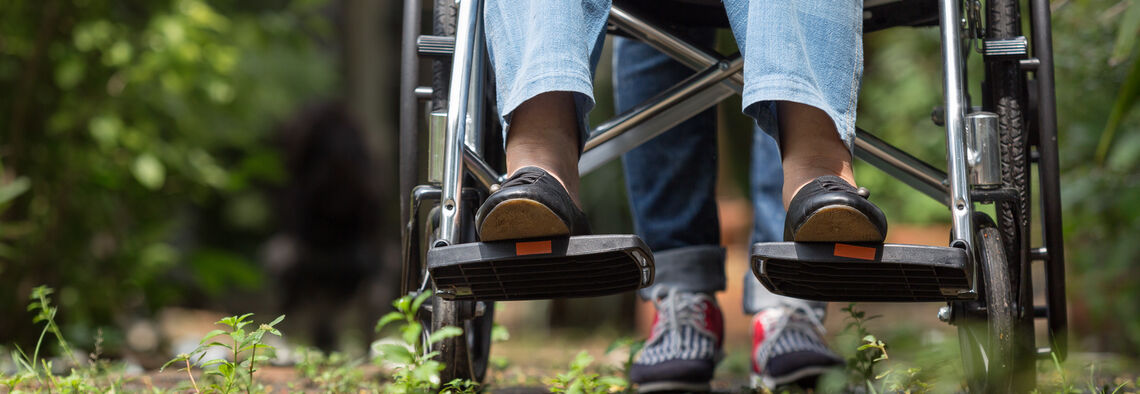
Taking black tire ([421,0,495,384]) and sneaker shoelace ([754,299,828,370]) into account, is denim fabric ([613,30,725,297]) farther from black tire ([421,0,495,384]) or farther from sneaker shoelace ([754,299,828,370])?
black tire ([421,0,495,384])

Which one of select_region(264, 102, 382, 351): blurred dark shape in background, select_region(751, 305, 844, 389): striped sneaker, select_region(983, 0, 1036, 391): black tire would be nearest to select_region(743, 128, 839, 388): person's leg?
select_region(751, 305, 844, 389): striped sneaker

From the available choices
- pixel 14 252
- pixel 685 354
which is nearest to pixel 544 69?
pixel 685 354

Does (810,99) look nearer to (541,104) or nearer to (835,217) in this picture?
(835,217)

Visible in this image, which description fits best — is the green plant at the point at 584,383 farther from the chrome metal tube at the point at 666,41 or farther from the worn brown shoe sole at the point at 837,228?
the chrome metal tube at the point at 666,41

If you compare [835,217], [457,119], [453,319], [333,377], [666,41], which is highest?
[666,41]

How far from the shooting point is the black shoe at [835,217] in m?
0.90

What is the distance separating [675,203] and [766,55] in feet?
1.90

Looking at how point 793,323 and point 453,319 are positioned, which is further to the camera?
point 793,323

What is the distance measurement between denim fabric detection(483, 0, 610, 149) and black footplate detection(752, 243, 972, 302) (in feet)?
0.84

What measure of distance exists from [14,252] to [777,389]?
5.46ft

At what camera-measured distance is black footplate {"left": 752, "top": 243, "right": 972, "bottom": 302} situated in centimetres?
92

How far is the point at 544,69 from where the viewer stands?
3.21ft

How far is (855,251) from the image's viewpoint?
3.05ft

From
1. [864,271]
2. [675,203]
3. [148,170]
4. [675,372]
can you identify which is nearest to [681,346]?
[675,372]
